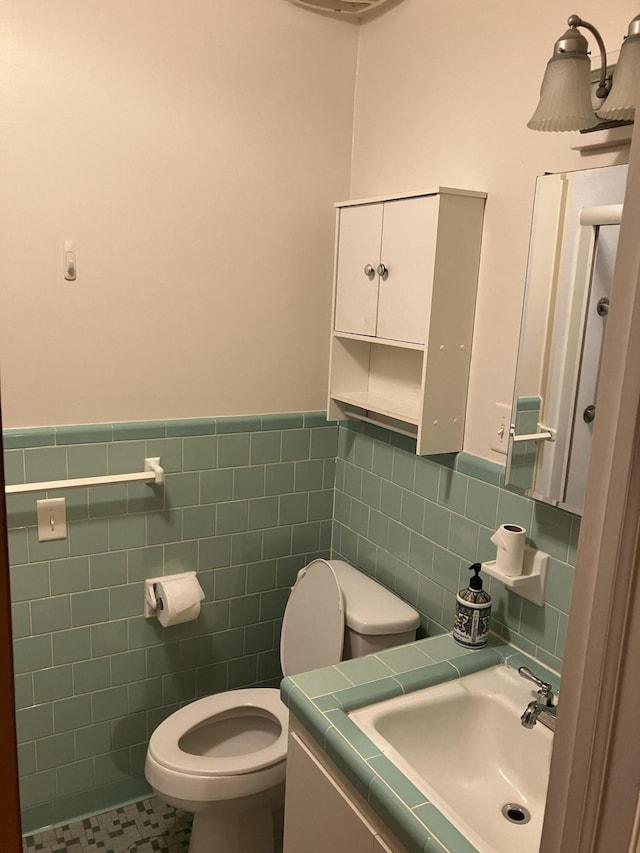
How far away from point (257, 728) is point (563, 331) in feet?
4.89

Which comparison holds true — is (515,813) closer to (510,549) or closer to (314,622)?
(510,549)

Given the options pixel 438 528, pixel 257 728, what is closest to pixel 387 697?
pixel 438 528

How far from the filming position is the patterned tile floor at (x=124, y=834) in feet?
6.71

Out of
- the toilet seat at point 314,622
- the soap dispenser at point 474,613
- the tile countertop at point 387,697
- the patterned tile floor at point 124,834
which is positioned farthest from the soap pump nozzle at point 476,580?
the patterned tile floor at point 124,834

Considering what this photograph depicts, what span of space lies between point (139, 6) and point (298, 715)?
182 centimetres

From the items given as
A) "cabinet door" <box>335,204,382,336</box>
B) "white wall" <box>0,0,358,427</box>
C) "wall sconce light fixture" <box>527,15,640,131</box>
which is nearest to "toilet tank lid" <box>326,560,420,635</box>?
"white wall" <box>0,0,358,427</box>

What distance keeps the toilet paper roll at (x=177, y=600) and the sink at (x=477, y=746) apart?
2.60 ft

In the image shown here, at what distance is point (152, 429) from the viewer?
205 centimetres

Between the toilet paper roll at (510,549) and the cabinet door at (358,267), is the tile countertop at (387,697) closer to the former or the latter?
the toilet paper roll at (510,549)

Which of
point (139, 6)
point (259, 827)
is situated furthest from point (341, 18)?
point (259, 827)

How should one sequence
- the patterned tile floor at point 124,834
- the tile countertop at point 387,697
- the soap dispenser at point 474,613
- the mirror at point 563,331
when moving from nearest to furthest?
the tile countertop at point 387,697 → the mirror at point 563,331 → the soap dispenser at point 474,613 → the patterned tile floor at point 124,834

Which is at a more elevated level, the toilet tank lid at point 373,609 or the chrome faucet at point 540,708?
the chrome faucet at point 540,708

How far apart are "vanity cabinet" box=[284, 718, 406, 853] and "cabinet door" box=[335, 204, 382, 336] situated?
110 centimetres

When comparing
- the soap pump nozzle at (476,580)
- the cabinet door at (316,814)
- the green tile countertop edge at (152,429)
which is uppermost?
the green tile countertop edge at (152,429)
